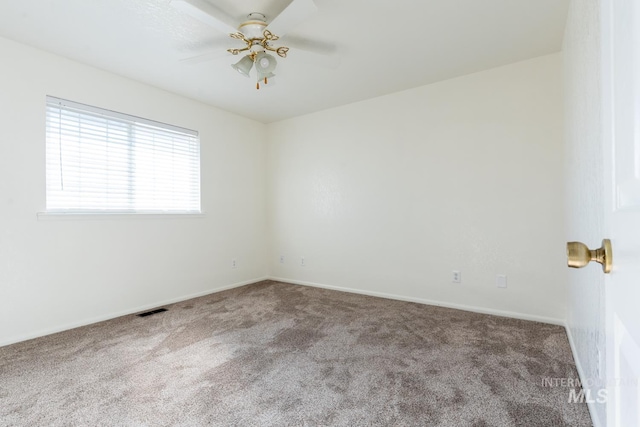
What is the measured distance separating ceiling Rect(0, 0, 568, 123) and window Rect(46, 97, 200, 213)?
0.52m

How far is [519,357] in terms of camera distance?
212cm

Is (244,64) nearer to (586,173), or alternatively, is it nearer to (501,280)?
(586,173)

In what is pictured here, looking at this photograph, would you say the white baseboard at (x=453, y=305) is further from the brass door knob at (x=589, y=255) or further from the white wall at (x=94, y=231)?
the brass door knob at (x=589, y=255)

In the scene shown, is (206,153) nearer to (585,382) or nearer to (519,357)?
(519,357)

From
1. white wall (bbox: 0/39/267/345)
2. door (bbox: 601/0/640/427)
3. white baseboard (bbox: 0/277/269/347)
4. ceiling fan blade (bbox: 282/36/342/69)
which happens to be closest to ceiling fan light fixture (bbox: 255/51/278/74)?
ceiling fan blade (bbox: 282/36/342/69)

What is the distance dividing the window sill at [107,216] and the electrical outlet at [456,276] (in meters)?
3.08

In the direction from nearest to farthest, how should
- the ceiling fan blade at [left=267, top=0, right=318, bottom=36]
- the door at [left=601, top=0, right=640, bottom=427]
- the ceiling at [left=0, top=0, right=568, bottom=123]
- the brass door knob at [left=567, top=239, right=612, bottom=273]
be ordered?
the door at [left=601, top=0, right=640, bottom=427], the brass door knob at [left=567, top=239, right=612, bottom=273], the ceiling fan blade at [left=267, top=0, right=318, bottom=36], the ceiling at [left=0, top=0, right=568, bottom=123]

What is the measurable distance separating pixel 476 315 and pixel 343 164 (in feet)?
7.62

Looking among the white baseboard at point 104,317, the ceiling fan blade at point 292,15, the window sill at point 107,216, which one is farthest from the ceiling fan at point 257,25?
the white baseboard at point 104,317

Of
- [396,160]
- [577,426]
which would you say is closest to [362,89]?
[396,160]

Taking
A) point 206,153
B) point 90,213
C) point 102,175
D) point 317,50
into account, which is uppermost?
point 317,50

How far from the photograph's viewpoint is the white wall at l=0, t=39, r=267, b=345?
250 centimetres

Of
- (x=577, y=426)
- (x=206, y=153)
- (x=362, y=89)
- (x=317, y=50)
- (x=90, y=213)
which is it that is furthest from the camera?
(x=206, y=153)

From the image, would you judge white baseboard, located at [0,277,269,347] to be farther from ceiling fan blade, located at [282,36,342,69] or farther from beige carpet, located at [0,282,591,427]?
ceiling fan blade, located at [282,36,342,69]
